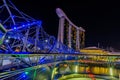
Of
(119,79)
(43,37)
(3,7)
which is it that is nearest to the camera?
(3,7)

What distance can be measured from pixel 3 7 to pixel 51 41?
531 inches

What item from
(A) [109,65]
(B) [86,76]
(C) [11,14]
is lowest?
(B) [86,76]

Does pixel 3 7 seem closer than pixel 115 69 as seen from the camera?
Yes

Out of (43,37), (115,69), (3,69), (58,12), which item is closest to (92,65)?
(115,69)

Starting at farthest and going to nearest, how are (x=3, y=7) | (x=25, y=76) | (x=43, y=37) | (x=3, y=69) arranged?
(x=43, y=37)
(x=3, y=7)
(x=25, y=76)
(x=3, y=69)

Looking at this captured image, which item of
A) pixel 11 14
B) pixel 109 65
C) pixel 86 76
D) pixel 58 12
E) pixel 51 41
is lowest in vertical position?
pixel 86 76

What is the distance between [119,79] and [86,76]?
5.28 metres

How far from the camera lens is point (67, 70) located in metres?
26.6

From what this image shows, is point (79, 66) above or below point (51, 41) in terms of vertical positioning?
below

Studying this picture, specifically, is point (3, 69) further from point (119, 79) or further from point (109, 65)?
point (109, 65)

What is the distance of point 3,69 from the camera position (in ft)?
21.6

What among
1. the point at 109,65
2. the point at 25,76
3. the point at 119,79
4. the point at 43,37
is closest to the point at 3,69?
the point at 25,76

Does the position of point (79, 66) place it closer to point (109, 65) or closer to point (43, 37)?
point (109, 65)

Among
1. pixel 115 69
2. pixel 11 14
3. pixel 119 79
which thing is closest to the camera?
pixel 11 14
